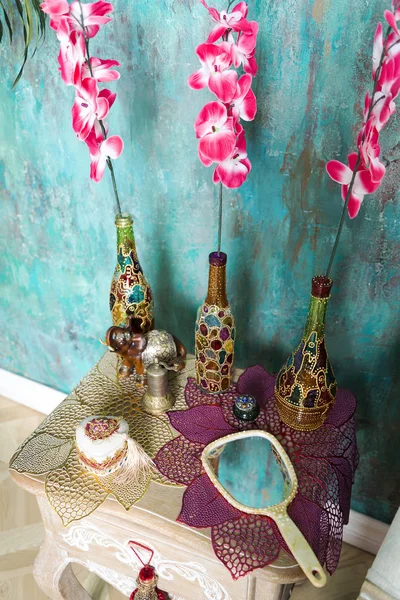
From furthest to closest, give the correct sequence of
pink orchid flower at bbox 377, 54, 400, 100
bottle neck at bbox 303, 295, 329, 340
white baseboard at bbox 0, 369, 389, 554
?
white baseboard at bbox 0, 369, 389, 554, bottle neck at bbox 303, 295, 329, 340, pink orchid flower at bbox 377, 54, 400, 100

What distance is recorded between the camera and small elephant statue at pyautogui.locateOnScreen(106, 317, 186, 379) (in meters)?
0.97

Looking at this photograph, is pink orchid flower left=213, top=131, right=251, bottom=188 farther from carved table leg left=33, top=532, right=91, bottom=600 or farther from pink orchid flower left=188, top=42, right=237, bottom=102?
carved table leg left=33, top=532, right=91, bottom=600

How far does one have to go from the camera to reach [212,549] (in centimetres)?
77

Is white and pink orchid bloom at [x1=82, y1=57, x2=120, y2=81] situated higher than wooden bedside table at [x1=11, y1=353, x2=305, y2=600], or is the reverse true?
white and pink orchid bloom at [x1=82, y1=57, x2=120, y2=81]

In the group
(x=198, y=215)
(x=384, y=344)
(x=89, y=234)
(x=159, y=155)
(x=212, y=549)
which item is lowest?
(x=212, y=549)

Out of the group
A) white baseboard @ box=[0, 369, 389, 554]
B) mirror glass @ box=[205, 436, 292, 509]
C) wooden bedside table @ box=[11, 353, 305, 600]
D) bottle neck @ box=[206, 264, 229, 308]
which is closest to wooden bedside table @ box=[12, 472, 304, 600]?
wooden bedside table @ box=[11, 353, 305, 600]

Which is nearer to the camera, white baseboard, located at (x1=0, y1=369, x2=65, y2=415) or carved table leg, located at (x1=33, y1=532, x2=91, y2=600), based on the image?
carved table leg, located at (x1=33, y1=532, x2=91, y2=600)

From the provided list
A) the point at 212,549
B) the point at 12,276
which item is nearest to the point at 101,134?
the point at 212,549

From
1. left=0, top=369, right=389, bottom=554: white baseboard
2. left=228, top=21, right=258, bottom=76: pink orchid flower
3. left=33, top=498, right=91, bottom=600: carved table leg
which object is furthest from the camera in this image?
left=0, top=369, right=389, bottom=554: white baseboard

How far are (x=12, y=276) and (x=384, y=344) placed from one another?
1173 mm

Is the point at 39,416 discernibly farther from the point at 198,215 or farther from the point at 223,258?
the point at 223,258

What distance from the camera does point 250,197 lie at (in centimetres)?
109

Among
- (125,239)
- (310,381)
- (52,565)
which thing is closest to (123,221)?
(125,239)

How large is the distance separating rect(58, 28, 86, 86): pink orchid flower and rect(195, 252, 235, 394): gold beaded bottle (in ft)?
1.25
